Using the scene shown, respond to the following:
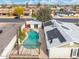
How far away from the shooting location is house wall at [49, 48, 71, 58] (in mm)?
17734

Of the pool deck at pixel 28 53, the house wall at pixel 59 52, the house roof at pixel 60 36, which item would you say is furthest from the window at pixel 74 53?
the pool deck at pixel 28 53

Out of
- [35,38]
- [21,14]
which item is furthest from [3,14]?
[35,38]

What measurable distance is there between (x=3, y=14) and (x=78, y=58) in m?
54.3

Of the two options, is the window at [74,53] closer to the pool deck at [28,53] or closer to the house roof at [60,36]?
the house roof at [60,36]

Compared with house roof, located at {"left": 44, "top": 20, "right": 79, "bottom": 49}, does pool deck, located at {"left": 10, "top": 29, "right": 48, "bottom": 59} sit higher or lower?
lower

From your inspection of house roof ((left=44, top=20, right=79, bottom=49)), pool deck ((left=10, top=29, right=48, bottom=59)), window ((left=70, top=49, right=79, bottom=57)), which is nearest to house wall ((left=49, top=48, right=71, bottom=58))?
window ((left=70, top=49, right=79, bottom=57))

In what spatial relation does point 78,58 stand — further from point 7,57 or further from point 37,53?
point 7,57

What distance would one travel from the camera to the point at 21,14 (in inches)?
2424

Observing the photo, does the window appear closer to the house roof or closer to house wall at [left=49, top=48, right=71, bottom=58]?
house wall at [left=49, top=48, right=71, bottom=58]

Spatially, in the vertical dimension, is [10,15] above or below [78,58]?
below

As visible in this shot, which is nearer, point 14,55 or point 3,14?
point 14,55

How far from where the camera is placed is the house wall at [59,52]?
17.7 meters

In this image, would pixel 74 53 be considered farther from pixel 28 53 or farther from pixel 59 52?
pixel 28 53

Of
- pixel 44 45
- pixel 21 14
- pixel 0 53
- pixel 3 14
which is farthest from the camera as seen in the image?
pixel 3 14
